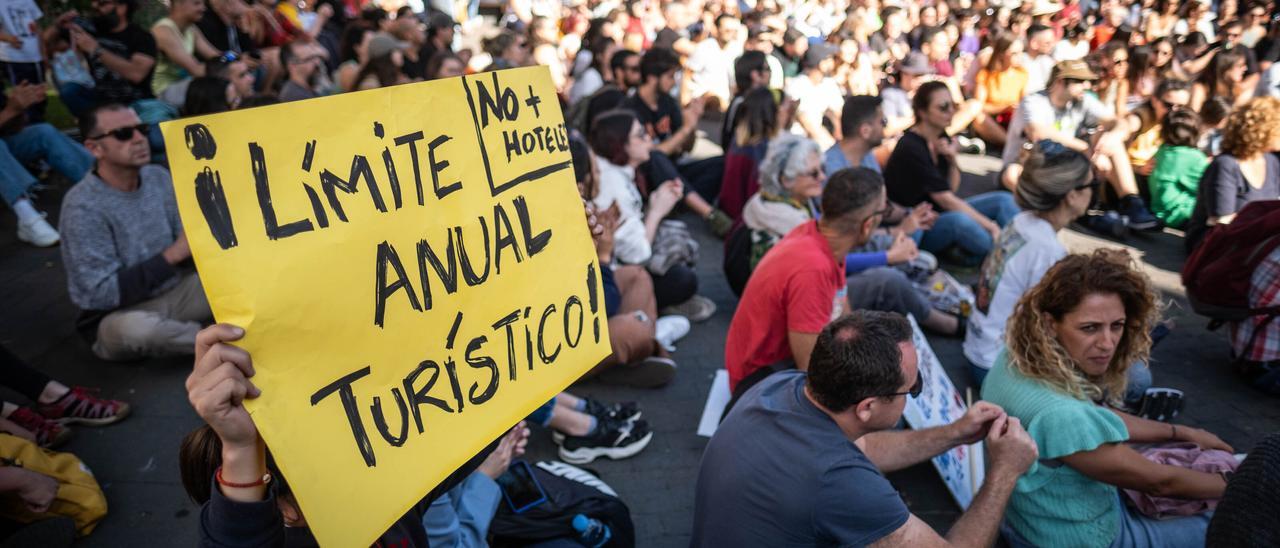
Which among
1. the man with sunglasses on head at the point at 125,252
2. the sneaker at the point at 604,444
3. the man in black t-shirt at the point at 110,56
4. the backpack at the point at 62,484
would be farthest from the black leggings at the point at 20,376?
the man in black t-shirt at the point at 110,56

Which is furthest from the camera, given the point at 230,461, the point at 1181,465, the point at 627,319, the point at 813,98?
the point at 813,98

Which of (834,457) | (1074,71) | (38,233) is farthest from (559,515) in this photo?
(1074,71)

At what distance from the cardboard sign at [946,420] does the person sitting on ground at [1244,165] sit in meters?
Result: 3.54

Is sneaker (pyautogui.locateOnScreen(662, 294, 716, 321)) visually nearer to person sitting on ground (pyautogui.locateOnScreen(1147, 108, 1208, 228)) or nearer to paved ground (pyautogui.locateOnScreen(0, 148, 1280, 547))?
paved ground (pyautogui.locateOnScreen(0, 148, 1280, 547))

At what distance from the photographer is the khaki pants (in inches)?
176

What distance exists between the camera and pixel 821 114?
9.02 meters

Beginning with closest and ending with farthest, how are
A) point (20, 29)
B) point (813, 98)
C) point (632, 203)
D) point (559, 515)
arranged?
point (559, 515), point (632, 203), point (20, 29), point (813, 98)

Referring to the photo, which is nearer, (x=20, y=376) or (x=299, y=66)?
(x=20, y=376)

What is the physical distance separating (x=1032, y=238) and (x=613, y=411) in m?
2.39

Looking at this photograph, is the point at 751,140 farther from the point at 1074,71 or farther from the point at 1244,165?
the point at 1244,165

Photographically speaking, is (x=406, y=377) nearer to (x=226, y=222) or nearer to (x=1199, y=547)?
(x=226, y=222)

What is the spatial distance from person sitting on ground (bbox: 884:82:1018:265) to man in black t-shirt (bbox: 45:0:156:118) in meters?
6.71

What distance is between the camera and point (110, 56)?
7.11 m

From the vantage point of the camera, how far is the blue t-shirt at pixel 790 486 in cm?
223
